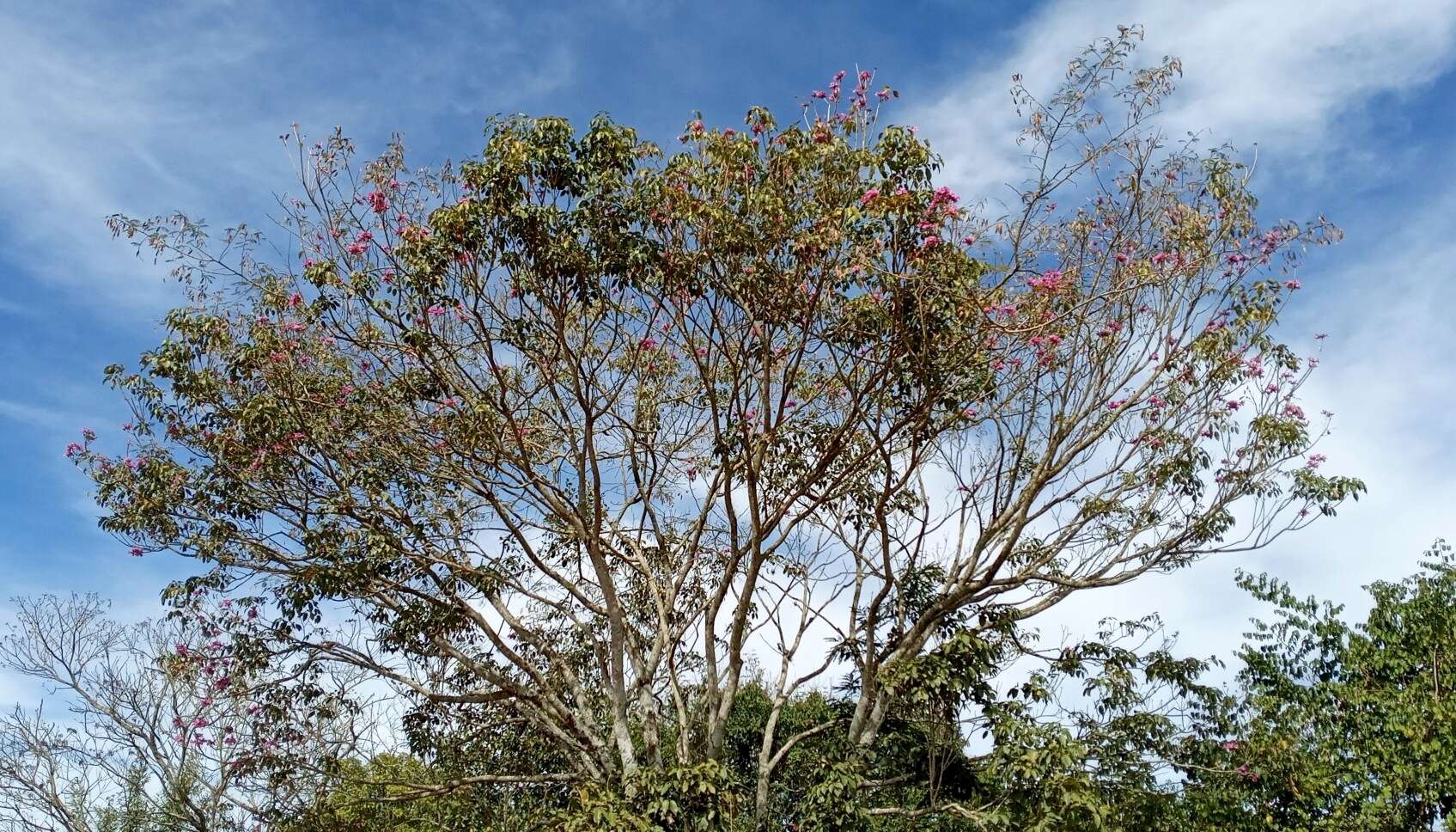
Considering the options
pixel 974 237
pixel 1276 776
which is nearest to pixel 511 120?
pixel 974 237

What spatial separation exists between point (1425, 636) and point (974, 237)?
284 inches

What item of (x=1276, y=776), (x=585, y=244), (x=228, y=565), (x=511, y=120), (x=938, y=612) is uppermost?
(x=511, y=120)

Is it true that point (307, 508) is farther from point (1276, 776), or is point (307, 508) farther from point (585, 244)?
point (1276, 776)

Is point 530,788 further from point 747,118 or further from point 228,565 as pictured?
point 747,118

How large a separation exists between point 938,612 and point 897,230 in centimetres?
349

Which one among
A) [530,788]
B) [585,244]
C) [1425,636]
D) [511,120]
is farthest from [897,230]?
[1425,636]

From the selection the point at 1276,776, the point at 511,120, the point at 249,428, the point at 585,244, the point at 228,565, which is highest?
the point at 511,120

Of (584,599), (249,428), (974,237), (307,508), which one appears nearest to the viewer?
(974,237)

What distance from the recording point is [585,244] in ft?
27.7

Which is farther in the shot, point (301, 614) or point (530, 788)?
point (530, 788)

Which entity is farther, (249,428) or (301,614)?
(301,614)

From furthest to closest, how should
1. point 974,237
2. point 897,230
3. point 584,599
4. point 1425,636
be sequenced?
1. point 1425,636
2. point 584,599
3. point 974,237
4. point 897,230

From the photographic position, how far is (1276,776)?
11.5 metres

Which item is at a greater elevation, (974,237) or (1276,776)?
(974,237)
